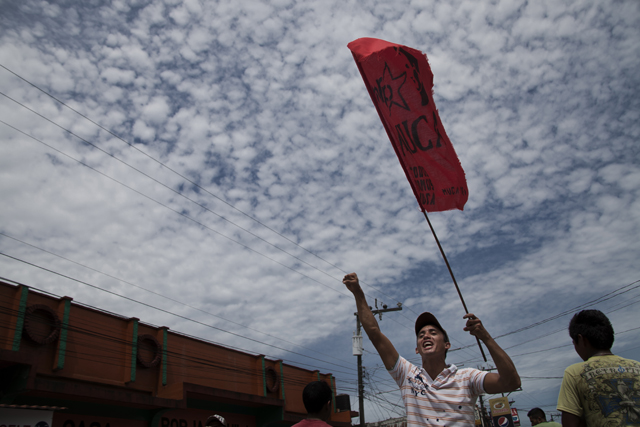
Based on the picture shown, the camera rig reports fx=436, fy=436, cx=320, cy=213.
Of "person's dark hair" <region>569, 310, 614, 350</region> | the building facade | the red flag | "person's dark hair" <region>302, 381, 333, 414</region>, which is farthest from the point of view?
the building facade

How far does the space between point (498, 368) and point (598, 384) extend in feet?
1.91

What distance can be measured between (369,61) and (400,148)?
1.28m

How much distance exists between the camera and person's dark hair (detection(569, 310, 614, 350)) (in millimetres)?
2879

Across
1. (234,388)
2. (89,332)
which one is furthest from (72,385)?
(234,388)

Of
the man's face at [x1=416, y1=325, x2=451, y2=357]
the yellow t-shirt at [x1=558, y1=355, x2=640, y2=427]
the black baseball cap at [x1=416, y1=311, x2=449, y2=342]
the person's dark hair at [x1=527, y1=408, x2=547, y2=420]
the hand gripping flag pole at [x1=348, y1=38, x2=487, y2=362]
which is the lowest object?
the person's dark hair at [x1=527, y1=408, x2=547, y2=420]

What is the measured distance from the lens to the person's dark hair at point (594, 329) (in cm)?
288

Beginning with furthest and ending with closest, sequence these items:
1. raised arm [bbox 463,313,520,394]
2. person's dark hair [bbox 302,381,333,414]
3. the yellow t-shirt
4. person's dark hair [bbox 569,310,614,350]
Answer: person's dark hair [bbox 302,381,333,414] → person's dark hair [bbox 569,310,614,350] → raised arm [bbox 463,313,520,394] → the yellow t-shirt

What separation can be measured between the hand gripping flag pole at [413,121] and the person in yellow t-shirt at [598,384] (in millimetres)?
2710

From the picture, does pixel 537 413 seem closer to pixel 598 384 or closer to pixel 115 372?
pixel 598 384

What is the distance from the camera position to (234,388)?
16.4m

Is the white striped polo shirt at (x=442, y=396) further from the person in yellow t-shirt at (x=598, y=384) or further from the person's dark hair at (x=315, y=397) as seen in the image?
the person's dark hair at (x=315, y=397)

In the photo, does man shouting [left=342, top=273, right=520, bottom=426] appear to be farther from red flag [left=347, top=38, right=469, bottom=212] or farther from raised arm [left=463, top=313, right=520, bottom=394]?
red flag [left=347, top=38, right=469, bottom=212]

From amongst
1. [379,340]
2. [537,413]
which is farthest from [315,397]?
[537,413]

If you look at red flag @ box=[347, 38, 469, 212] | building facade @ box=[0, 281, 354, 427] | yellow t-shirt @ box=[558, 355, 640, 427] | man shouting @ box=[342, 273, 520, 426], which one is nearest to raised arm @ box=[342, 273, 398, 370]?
man shouting @ box=[342, 273, 520, 426]
